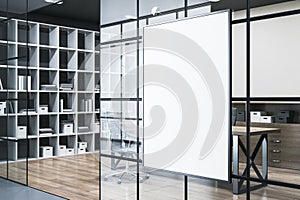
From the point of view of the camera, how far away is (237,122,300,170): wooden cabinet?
2203 mm

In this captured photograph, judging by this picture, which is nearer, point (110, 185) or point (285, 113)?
point (285, 113)

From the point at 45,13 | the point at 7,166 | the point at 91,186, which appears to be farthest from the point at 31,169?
the point at 45,13

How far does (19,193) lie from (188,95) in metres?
2.39

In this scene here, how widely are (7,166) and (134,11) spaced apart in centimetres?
281

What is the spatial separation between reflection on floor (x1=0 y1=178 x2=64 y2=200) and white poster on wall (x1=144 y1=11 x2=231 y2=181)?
1428 millimetres

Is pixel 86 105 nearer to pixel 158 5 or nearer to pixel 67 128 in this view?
pixel 67 128

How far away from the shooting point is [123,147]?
3.37 meters

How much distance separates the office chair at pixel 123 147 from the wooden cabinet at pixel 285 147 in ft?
3.80

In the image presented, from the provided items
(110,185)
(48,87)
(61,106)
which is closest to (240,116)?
(110,185)

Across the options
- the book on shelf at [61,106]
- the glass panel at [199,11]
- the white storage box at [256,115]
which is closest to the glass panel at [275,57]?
the white storage box at [256,115]

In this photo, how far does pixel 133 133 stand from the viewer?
3.25m

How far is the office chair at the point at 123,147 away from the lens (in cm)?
322

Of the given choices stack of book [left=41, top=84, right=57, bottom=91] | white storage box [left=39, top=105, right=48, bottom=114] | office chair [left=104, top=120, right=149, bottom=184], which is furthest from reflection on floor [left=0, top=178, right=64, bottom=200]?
stack of book [left=41, top=84, right=57, bottom=91]

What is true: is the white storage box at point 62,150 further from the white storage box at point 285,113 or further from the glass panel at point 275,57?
the white storage box at point 285,113
